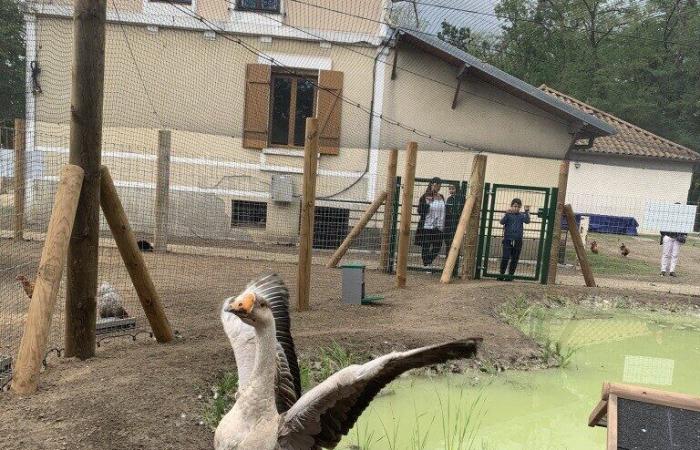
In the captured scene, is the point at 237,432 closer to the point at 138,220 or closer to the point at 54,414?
the point at 54,414

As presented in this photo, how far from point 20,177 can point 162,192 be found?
206 centimetres

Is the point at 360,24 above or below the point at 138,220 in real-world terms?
above

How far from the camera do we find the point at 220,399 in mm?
3832

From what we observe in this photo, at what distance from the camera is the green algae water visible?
415cm

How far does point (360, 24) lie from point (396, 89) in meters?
1.37

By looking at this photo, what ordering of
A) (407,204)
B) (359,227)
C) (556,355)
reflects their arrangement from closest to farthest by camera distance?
(556,355), (407,204), (359,227)

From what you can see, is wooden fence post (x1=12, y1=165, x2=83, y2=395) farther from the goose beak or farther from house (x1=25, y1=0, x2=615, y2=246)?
house (x1=25, y1=0, x2=615, y2=246)

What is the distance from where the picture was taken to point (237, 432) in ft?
8.49

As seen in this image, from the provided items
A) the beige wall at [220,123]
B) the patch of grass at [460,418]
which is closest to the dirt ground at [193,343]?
the patch of grass at [460,418]

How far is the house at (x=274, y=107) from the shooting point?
976 cm

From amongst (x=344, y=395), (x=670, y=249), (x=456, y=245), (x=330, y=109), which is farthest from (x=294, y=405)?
(x=670, y=249)

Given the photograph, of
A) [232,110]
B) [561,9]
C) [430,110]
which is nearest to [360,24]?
[430,110]

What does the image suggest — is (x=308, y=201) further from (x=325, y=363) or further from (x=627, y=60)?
(x=627, y=60)

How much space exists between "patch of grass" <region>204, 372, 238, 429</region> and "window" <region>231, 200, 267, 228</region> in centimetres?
647
